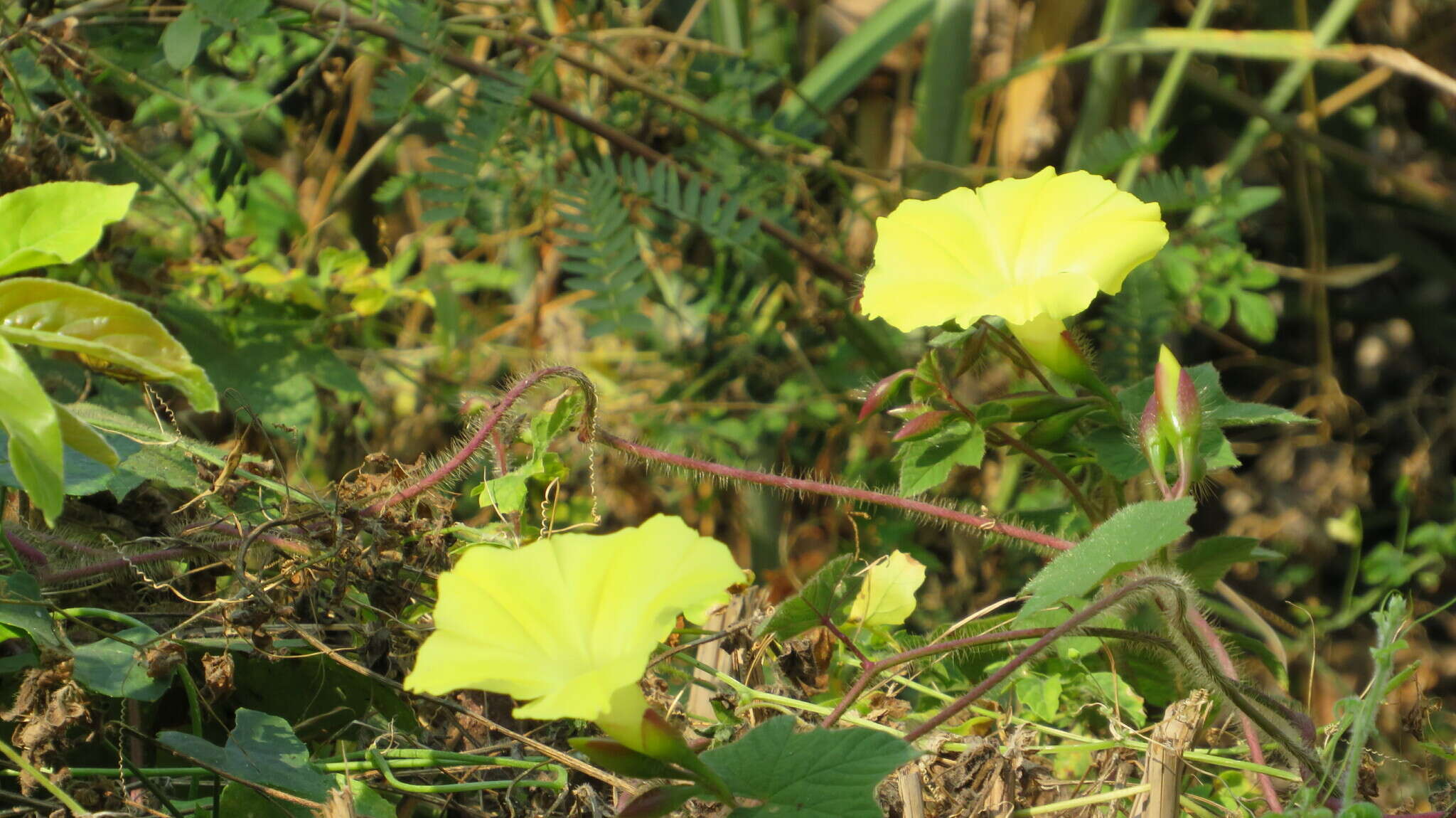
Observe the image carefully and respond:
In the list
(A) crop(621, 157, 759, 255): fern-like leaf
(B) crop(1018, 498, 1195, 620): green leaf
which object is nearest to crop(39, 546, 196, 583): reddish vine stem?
(B) crop(1018, 498, 1195, 620): green leaf

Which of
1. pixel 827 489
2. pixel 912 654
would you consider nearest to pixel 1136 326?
pixel 827 489

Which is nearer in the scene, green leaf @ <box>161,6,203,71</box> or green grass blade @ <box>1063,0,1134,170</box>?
green leaf @ <box>161,6,203,71</box>

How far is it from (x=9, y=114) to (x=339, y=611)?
2.15 feet

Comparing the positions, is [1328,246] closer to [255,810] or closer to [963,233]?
[963,233]

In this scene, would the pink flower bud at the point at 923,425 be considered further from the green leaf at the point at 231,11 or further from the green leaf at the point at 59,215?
the green leaf at the point at 231,11

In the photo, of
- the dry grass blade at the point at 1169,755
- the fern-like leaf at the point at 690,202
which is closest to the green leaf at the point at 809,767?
the dry grass blade at the point at 1169,755

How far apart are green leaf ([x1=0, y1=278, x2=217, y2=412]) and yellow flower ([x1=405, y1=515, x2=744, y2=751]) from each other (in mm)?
167

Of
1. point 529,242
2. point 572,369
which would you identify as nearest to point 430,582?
point 572,369

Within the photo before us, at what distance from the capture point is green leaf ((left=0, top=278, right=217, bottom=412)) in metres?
0.59

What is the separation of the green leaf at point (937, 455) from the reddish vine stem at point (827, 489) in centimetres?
1

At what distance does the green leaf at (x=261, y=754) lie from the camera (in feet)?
2.30

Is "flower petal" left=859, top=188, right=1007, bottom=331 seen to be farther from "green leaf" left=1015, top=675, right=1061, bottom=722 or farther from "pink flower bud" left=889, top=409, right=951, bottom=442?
"green leaf" left=1015, top=675, right=1061, bottom=722

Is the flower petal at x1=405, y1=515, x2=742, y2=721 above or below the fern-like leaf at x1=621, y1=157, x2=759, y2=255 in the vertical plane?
above

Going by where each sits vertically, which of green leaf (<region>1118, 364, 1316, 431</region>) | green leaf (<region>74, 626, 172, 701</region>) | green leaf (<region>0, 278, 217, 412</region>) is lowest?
green leaf (<region>74, 626, 172, 701</region>)
